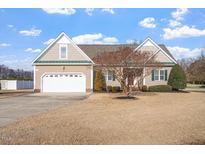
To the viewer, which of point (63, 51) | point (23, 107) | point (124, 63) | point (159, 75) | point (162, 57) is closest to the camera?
point (23, 107)

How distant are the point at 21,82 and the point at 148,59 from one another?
26556 mm

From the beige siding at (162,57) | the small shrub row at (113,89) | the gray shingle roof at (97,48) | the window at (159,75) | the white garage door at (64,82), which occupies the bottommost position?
the small shrub row at (113,89)

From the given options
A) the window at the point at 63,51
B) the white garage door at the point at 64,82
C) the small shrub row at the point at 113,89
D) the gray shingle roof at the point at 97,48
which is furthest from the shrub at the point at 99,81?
the gray shingle roof at the point at 97,48

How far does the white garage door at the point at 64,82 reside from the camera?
3372 centimetres

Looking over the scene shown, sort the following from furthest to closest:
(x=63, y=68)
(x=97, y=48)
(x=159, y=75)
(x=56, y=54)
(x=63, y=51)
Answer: (x=97, y=48) → (x=159, y=75) → (x=63, y=51) → (x=56, y=54) → (x=63, y=68)

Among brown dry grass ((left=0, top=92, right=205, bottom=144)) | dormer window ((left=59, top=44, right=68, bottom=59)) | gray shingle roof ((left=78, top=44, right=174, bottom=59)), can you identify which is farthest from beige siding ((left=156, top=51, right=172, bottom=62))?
brown dry grass ((left=0, top=92, right=205, bottom=144))

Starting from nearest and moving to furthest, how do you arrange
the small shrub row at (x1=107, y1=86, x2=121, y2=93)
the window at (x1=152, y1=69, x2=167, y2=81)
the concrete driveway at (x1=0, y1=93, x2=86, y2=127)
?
the concrete driveway at (x1=0, y1=93, x2=86, y2=127) < the small shrub row at (x1=107, y1=86, x2=121, y2=93) < the window at (x1=152, y1=69, x2=167, y2=81)

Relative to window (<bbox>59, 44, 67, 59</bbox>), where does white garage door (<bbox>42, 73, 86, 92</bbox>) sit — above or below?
below

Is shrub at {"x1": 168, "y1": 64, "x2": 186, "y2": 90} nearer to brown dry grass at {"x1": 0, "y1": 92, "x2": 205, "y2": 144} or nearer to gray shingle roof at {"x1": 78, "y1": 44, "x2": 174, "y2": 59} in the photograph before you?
gray shingle roof at {"x1": 78, "y1": 44, "x2": 174, "y2": 59}

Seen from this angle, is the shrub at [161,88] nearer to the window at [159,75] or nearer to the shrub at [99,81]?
the window at [159,75]

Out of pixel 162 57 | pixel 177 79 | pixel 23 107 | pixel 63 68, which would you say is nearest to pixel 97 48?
pixel 63 68

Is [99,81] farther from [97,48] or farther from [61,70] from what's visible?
[97,48]

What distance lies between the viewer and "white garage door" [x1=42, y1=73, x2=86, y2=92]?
111 ft

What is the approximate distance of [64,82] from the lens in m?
33.8
